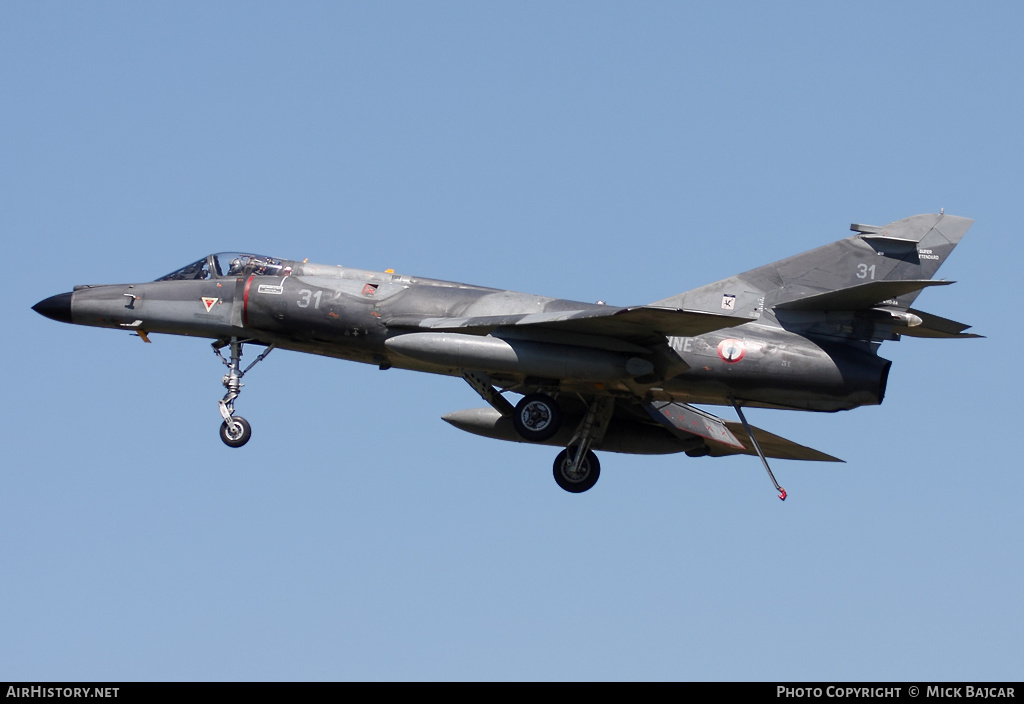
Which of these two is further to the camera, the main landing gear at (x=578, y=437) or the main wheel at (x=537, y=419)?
the main landing gear at (x=578, y=437)

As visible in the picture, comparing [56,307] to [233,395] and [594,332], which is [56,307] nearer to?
[233,395]

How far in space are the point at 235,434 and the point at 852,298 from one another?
9269 mm

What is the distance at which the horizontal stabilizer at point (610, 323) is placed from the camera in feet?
54.9

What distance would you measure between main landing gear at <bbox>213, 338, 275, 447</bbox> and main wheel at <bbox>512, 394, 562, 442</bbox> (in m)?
4.16

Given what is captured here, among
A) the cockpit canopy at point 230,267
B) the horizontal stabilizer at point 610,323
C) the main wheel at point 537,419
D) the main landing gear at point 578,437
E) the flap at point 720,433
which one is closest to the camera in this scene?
the horizontal stabilizer at point 610,323

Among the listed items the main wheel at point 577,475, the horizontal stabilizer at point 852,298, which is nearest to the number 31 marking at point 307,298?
the main wheel at point 577,475

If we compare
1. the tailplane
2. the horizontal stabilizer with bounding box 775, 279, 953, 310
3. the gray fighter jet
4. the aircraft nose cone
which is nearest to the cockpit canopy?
the gray fighter jet

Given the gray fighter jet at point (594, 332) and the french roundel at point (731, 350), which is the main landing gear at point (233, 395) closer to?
the gray fighter jet at point (594, 332)

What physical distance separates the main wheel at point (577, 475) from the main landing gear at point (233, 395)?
15.6 feet

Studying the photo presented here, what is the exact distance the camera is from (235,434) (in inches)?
776

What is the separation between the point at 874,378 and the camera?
17828 mm

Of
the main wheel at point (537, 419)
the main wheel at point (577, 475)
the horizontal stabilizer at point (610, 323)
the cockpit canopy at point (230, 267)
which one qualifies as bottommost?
the main wheel at point (577, 475)
